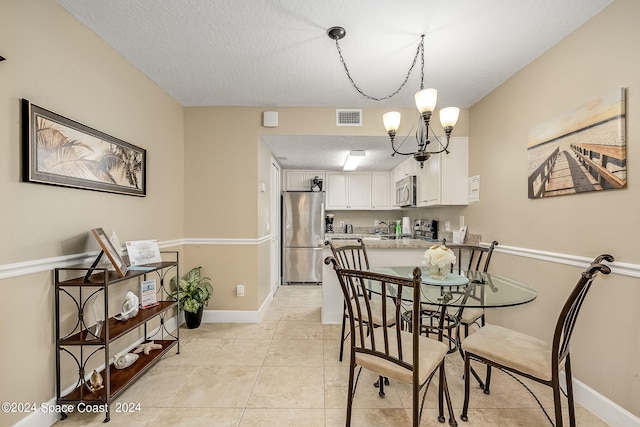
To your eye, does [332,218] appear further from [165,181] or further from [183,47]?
[183,47]

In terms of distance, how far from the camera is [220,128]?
3.14 meters

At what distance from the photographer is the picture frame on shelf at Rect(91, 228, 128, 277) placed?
167cm

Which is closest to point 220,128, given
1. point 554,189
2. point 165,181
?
point 165,181

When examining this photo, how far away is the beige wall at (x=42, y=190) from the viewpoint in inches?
54.3

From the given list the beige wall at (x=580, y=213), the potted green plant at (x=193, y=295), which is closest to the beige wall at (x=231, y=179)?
the potted green plant at (x=193, y=295)

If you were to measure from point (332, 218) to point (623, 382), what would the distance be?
4.43 metres

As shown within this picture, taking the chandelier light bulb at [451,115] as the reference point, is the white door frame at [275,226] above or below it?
below

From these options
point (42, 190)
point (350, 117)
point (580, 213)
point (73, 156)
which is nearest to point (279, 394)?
point (42, 190)

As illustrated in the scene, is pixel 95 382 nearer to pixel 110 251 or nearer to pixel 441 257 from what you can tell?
pixel 110 251

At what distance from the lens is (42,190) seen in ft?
5.07

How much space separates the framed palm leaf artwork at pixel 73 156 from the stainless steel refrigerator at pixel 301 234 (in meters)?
2.77

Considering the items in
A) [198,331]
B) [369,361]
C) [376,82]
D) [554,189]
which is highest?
[376,82]

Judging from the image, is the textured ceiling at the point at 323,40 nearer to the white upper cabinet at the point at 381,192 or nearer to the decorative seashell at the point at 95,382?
the decorative seashell at the point at 95,382

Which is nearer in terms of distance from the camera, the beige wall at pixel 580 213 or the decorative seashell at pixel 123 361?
the beige wall at pixel 580 213
